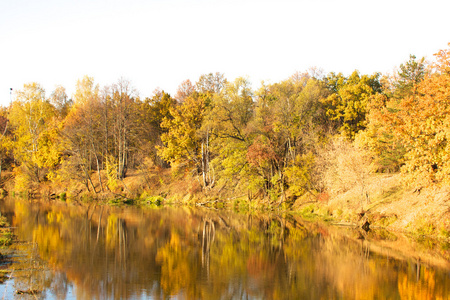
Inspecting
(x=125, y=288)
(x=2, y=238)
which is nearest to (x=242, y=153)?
(x=2, y=238)

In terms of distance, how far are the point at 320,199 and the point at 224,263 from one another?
20461mm

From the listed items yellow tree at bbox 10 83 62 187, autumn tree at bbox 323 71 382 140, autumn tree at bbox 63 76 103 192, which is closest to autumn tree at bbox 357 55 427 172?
autumn tree at bbox 323 71 382 140

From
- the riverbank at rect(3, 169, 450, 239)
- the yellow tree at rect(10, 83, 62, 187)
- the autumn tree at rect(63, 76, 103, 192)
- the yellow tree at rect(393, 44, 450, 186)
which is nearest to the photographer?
the yellow tree at rect(393, 44, 450, 186)

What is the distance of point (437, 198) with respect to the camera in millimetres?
27641

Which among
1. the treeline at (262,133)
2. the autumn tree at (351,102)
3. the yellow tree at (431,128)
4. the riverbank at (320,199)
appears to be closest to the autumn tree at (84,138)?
the treeline at (262,133)

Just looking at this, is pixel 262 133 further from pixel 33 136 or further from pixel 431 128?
pixel 33 136

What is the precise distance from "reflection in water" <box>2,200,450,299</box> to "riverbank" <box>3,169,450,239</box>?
3.13m

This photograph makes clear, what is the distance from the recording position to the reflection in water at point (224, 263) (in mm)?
15016

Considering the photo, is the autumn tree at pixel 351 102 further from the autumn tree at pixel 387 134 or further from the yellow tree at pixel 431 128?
the yellow tree at pixel 431 128

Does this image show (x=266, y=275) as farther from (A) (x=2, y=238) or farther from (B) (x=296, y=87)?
(B) (x=296, y=87)

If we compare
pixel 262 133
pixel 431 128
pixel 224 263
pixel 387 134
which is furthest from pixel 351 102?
pixel 224 263

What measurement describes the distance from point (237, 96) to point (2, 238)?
2963 centimetres

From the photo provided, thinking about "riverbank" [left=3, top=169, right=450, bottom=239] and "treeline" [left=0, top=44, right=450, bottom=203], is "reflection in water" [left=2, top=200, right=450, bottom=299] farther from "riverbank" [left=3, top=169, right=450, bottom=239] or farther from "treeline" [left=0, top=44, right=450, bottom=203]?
"treeline" [left=0, top=44, right=450, bottom=203]

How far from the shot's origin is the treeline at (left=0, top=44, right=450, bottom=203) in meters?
24.7
